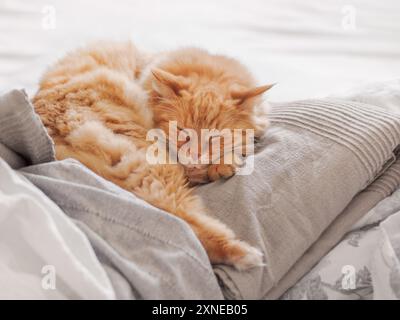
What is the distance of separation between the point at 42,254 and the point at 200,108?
630 millimetres

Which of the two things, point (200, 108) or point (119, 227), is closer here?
point (119, 227)

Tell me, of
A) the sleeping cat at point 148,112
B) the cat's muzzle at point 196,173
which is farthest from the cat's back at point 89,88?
the cat's muzzle at point 196,173

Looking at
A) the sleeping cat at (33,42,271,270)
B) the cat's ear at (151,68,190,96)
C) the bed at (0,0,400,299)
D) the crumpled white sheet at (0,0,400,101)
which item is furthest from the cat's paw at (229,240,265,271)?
the crumpled white sheet at (0,0,400,101)

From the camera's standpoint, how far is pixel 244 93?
4.56ft

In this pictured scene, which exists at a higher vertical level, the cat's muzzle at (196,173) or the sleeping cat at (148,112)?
the sleeping cat at (148,112)

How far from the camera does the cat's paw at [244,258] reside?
1.04m

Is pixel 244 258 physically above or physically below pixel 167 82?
below

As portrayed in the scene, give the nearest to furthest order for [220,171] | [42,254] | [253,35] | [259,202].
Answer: [42,254], [259,202], [220,171], [253,35]

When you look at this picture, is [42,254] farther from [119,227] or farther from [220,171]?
[220,171]

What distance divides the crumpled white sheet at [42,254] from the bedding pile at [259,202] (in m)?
0.01

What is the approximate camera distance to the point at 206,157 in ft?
4.38

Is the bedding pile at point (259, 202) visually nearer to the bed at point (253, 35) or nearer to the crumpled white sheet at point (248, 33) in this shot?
the bed at point (253, 35)

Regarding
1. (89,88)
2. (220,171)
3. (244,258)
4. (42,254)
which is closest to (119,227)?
(42,254)

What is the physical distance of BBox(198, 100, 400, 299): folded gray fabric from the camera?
3.60 feet
